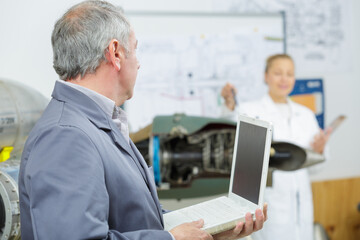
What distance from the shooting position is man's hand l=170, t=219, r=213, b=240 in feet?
3.35

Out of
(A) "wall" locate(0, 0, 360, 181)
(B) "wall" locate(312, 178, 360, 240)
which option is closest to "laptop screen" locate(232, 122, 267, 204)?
(A) "wall" locate(0, 0, 360, 181)

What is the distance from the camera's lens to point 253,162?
1293mm

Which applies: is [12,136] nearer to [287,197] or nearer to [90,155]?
[90,155]

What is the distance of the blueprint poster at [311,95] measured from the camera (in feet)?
11.1

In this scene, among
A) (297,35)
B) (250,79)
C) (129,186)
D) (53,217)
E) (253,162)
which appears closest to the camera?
(53,217)

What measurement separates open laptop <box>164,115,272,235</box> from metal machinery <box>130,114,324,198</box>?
0.54m

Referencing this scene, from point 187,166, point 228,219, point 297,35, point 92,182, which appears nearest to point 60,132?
point 92,182

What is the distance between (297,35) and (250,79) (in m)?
Result: 0.57

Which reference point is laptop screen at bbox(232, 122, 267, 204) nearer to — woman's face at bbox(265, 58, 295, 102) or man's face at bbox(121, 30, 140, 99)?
man's face at bbox(121, 30, 140, 99)

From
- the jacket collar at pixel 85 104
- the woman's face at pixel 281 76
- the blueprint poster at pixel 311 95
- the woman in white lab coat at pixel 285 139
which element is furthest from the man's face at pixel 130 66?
the blueprint poster at pixel 311 95

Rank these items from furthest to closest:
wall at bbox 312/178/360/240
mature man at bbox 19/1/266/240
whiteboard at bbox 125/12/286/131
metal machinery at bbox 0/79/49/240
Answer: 1. wall at bbox 312/178/360/240
2. whiteboard at bbox 125/12/286/131
3. metal machinery at bbox 0/79/49/240
4. mature man at bbox 19/1/266/240

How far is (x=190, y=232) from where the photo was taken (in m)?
1.04

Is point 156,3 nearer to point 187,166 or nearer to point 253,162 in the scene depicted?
point 187,166

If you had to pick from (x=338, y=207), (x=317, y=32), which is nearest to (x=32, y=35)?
(x=317, y=32)
